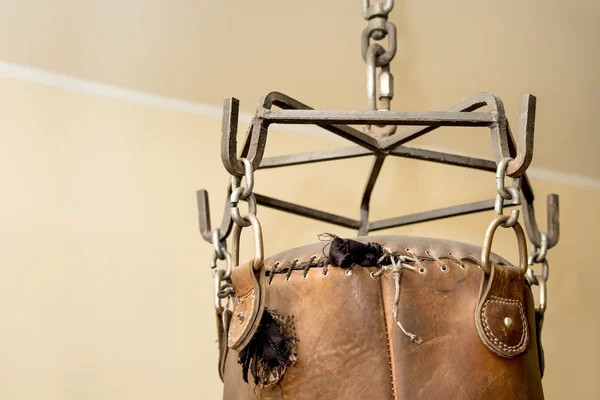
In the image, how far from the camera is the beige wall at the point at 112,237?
1342 mm

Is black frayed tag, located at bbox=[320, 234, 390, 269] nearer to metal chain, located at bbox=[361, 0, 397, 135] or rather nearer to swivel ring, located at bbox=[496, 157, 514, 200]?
swivel ring, located at bbox=[496, 157, 514, 200]

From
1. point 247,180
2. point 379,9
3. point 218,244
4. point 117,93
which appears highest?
point 379,9

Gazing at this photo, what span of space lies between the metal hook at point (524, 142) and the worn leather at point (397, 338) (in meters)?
0.13

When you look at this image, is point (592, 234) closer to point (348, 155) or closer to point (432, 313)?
point (348, 155)

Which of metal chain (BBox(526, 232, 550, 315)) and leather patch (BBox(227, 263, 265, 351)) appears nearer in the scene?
leather patch (BBox(227, 263, 265, 351))

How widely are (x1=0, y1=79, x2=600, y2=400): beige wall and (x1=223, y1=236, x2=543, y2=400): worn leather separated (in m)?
0.64

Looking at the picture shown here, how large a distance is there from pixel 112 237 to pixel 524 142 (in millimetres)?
913

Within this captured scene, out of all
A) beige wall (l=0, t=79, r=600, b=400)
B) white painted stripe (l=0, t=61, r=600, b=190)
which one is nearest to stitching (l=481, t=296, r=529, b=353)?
beige wall (l=0, t=79, r=600, b=400)

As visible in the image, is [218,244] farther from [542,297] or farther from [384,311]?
[542,297]

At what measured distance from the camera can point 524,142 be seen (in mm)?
869

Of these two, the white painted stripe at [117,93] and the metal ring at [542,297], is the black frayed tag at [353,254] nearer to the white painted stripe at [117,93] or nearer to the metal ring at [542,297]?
the metal ring at [542,297]

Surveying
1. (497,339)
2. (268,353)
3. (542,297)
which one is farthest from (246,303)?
(542,297)

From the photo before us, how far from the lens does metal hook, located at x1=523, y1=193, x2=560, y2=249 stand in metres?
1.09

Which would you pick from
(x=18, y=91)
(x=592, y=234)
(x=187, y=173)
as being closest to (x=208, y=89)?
(x=187, y=173)
